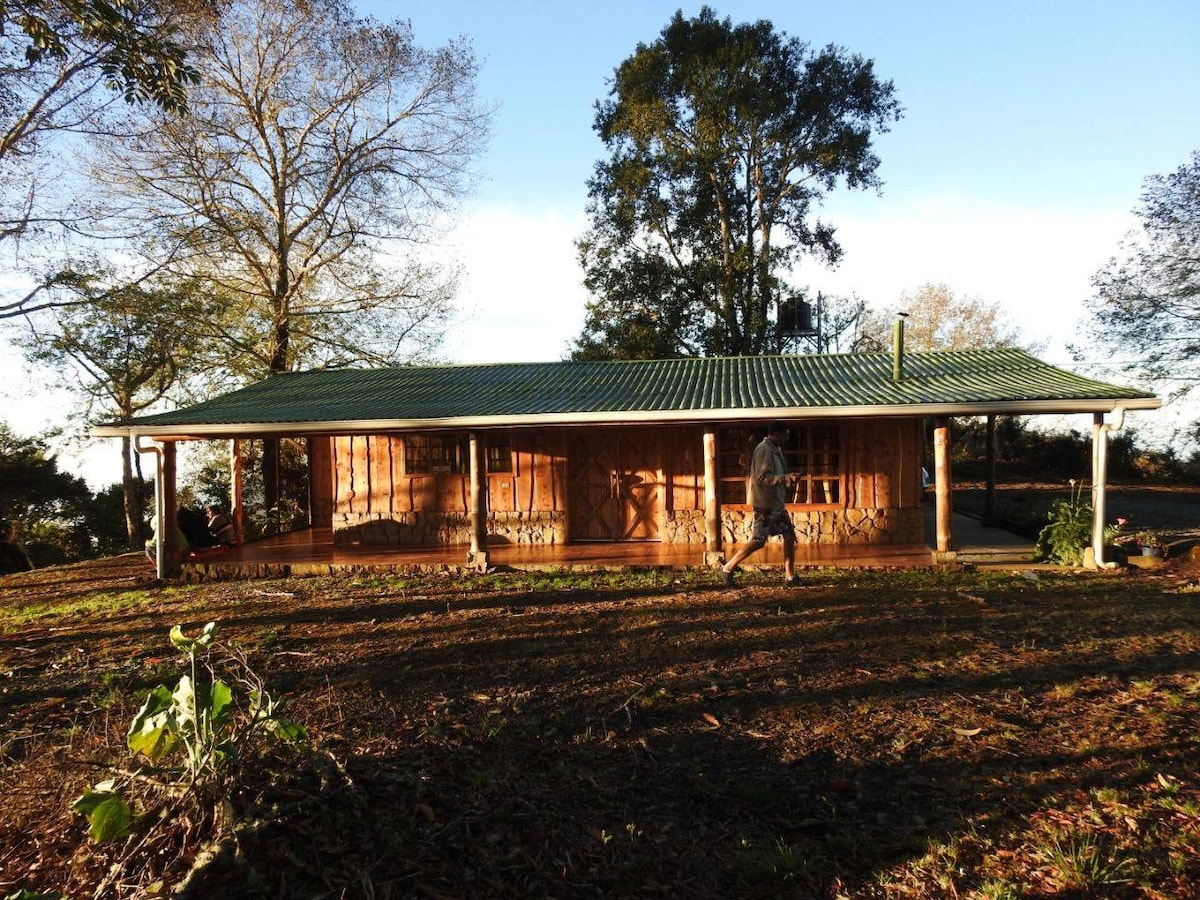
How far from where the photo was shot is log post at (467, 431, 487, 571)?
1124cm

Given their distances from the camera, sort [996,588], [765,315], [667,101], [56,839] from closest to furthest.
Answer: [56,839], [996,588], [765,315], [667,101]

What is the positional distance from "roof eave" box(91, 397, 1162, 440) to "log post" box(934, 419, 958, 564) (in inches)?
16.4

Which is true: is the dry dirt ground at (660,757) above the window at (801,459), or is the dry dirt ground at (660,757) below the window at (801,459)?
below

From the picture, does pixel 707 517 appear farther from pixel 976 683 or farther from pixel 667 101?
pixel 667 101

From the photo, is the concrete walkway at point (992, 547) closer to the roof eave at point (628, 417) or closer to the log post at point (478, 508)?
the roof eave at point (628, 417)

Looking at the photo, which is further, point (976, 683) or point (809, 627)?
point (809, 627)

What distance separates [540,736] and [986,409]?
7.81 m

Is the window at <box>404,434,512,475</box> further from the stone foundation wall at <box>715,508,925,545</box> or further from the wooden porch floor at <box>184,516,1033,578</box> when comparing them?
the stone foundation wall at <box>715,508,925,545</box>

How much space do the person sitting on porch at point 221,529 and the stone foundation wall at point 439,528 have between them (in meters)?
1.79

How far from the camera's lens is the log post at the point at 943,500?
34.5 feet

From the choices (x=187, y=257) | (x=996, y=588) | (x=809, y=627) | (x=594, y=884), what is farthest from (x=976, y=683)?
(x=187, y=257)

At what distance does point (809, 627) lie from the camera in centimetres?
689

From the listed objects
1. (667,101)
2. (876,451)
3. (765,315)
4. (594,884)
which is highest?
(667,101)

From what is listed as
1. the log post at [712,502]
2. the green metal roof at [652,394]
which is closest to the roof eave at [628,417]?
the green metal roof at [652,394]
